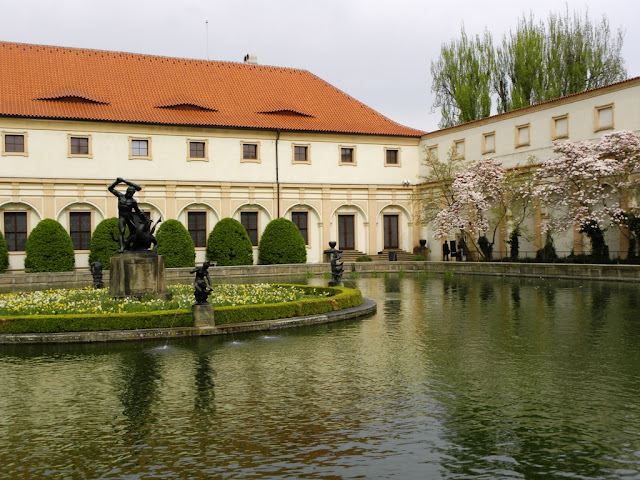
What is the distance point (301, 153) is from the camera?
1724 inches

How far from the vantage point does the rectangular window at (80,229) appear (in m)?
38.6

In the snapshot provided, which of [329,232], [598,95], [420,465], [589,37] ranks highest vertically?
[589,37]

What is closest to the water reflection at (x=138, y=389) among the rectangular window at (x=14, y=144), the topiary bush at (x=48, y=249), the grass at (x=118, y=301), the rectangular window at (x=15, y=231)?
the grass at (x=118, y=301)

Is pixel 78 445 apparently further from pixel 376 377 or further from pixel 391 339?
pixel 391 339

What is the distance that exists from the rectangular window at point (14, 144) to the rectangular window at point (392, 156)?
2192cm

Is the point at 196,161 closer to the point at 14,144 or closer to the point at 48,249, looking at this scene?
the point at 14,144

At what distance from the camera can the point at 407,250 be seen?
46594 mm

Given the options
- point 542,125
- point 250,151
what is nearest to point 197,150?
point 250,151

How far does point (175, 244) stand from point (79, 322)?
77.2 feet

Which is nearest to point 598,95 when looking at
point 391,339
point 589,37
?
point 589,37

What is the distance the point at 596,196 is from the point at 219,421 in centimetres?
2828

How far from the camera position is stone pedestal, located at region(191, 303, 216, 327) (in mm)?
14383

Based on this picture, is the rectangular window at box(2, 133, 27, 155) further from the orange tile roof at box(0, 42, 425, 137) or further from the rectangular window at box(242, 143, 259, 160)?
the rectangular window at box(242, 143, 259, 160)

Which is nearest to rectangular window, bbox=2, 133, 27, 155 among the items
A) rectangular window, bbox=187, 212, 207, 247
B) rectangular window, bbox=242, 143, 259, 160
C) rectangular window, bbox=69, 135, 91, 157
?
rectangular window, bbox=69, 135, 91, 157
